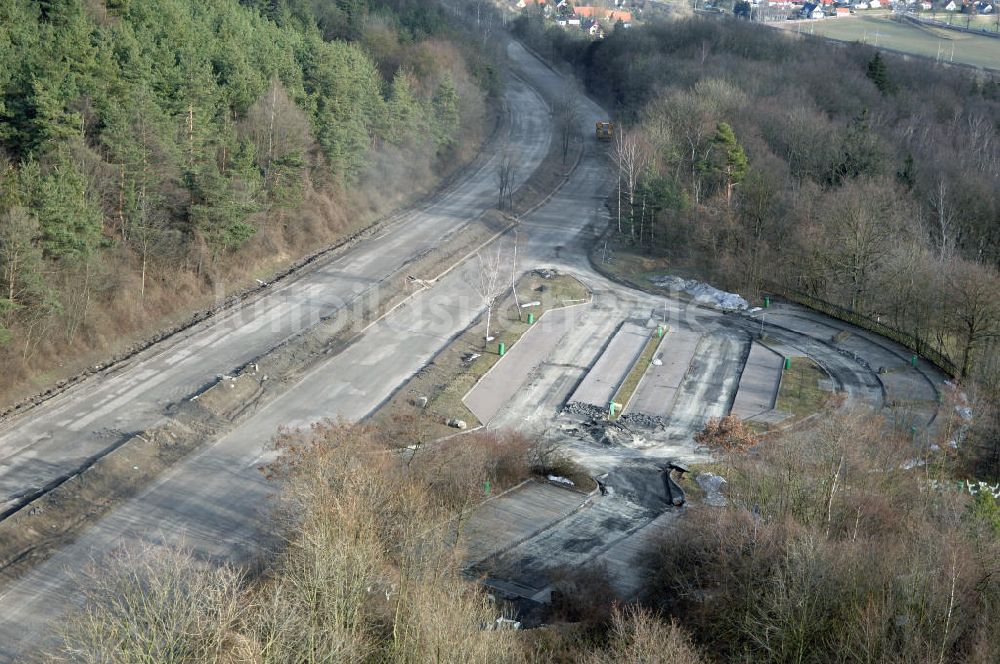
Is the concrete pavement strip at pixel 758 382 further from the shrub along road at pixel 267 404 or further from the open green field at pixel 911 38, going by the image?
the open green field at pixel 911 38

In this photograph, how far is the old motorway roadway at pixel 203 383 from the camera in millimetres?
26484

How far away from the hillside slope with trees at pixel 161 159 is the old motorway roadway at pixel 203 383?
2.29 m

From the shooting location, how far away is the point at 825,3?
148 meters

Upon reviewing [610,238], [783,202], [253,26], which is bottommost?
[610,238]

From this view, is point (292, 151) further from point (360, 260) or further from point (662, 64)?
point (662, 64)

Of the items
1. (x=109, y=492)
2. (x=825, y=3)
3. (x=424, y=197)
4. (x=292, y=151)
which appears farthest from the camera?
(x=825, y=3)

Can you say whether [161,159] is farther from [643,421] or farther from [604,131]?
[604,131]

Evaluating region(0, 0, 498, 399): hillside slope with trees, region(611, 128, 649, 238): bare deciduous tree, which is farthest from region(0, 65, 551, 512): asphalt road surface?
region(611, 128, 649, 238): bare deciduous tree

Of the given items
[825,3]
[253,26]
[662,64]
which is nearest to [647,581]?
[253,26]

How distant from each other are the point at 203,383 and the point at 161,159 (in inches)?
430

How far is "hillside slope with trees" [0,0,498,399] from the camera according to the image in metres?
35.6

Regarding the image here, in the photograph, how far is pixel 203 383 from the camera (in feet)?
119

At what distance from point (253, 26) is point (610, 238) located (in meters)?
25.3

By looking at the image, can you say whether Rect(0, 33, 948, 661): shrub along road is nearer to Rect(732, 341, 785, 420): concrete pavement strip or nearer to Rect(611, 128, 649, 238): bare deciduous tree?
Rect(611, 128, 649, 238): bare deciduous tree
